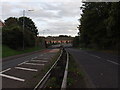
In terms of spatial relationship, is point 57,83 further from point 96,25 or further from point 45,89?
point 96,25

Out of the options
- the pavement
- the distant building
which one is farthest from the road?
the distant building

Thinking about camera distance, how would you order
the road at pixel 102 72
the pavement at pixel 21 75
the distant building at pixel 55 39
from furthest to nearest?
the distant building at pixel 55 39 < the pavement at pixel 21 75 < the road at pixel 102 72

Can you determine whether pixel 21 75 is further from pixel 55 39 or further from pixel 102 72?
pixel 55 39

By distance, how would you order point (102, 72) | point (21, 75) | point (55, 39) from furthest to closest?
point (55, 39) → point (102, 72) → point (21, 75)

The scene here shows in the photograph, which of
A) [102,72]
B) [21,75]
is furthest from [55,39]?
[21,75]

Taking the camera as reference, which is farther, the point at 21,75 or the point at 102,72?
the point at 102,72

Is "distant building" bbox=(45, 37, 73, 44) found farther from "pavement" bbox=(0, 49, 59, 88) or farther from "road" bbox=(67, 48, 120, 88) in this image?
"pavement" bbox=(0, 49, 59, 88)

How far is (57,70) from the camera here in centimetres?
1285

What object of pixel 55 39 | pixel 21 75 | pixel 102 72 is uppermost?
pixel 55 39

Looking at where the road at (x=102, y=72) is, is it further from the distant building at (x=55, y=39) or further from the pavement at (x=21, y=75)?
the distant building at (x=55, y=39)

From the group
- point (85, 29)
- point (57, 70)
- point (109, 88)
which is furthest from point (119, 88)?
point (85, 29)

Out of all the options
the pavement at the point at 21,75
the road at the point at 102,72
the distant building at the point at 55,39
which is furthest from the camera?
the distant building at the point at 55,39

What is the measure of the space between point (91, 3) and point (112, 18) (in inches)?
1041

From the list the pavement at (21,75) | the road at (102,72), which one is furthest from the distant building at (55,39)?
the pavement at (21,75)
